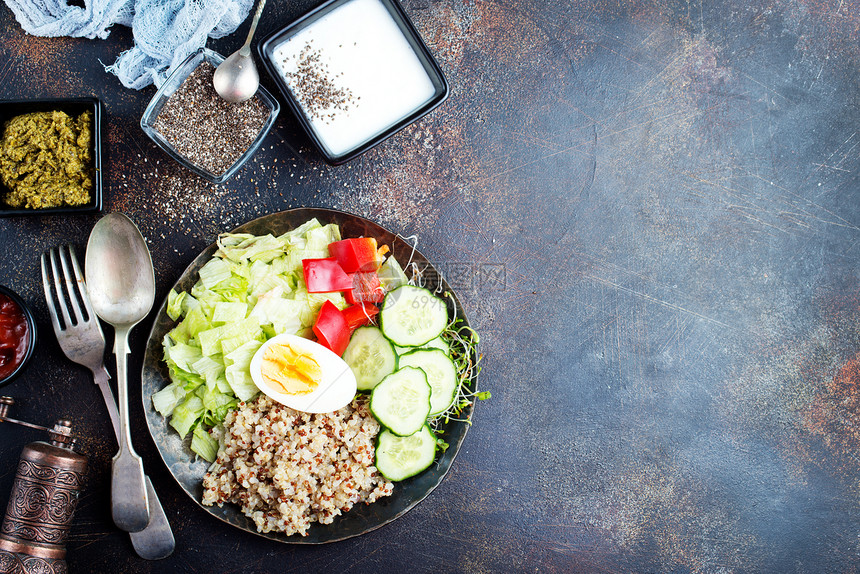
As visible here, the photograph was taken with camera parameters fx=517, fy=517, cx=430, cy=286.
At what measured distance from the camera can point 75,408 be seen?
2.28 metres

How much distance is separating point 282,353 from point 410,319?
1.78 ft

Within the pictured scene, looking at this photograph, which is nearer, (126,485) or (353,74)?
(126,485)

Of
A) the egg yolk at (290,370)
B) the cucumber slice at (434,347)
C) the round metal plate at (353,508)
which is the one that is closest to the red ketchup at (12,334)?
the round metal plate at (353,508)

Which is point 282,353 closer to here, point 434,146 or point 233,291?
point 233,291

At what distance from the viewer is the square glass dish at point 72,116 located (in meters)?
2.09

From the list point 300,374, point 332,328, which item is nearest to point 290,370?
point 300,374

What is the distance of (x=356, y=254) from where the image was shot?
218cm

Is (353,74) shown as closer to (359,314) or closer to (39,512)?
(359,314)

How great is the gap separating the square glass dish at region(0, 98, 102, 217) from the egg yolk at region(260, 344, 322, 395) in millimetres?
944

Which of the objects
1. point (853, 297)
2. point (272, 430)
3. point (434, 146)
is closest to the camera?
point (272, 430)

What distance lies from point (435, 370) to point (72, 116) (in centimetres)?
187

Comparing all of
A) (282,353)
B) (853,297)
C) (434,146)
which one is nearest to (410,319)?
(282,353)

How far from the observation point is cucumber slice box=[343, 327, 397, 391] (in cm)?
217

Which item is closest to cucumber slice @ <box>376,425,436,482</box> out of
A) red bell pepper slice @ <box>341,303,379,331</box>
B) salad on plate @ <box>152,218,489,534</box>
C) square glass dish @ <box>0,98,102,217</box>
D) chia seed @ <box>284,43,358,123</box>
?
salad on plate @ <box>152,218,489,534</box>
